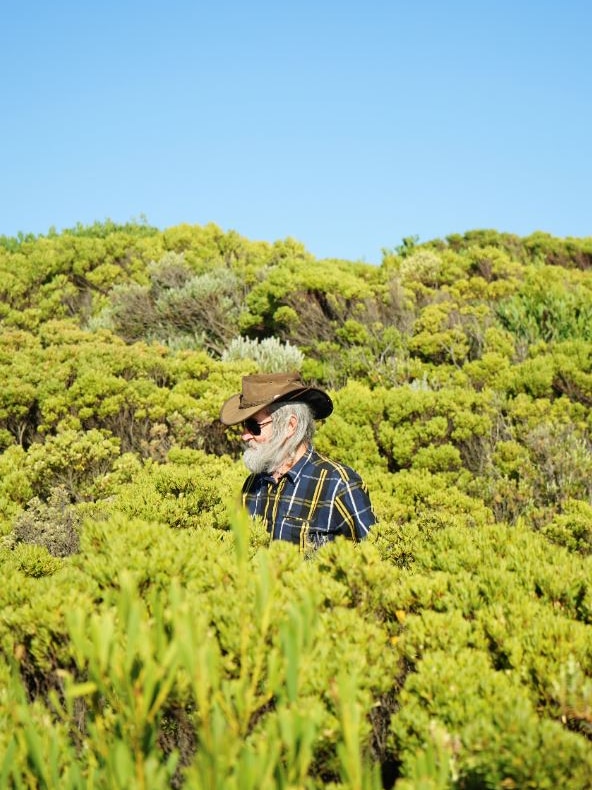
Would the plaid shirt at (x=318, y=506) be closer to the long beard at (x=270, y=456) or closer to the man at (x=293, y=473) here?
the man at (x=293, y=473)

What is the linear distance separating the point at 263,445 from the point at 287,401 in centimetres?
33

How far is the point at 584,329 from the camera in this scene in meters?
11.4

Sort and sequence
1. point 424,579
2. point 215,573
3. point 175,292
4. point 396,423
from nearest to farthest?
1. point 215,573
2. point 424,579
3. point 396,423
4. point 175,292

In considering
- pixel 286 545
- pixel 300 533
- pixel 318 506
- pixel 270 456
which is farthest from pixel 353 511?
pixel 286 545

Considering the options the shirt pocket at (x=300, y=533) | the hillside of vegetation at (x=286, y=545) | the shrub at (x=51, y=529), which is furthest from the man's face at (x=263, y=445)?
the shrub at (x=51, y=529)

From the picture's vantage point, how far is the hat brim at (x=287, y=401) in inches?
163

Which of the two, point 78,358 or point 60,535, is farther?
point 78,358

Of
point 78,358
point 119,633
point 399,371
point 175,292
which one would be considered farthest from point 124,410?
point 119,633

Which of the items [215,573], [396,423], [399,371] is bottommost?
[215,573]

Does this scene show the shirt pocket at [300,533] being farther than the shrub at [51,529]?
No

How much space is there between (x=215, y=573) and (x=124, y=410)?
6668mm

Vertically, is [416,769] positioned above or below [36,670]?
above

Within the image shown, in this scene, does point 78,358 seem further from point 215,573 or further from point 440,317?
point 215,573

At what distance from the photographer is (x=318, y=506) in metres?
3.85
